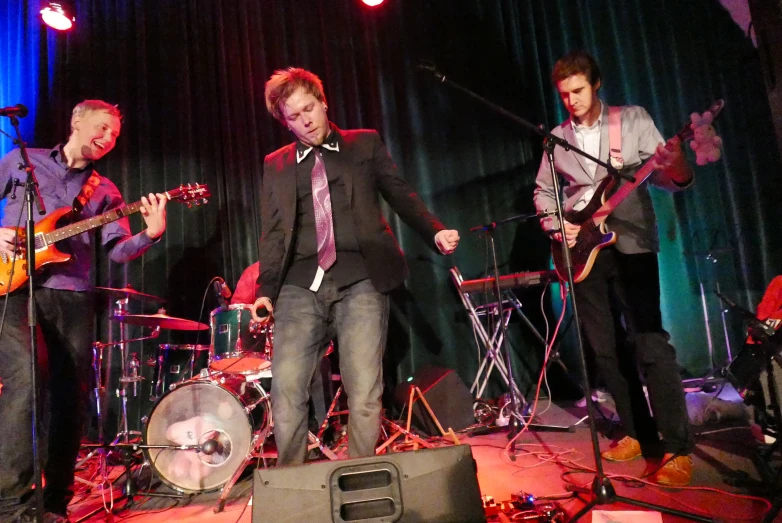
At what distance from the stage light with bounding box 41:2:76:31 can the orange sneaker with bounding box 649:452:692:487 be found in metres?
5.48

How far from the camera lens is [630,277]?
2.60 m

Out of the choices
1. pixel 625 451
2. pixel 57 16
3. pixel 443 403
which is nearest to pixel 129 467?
pixel 443 403

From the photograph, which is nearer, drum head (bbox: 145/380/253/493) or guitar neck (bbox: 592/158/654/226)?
guitar neck (bbox: 592/158/654/226)

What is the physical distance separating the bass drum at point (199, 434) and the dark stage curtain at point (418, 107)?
1451mm

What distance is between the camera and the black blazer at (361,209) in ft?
7.25

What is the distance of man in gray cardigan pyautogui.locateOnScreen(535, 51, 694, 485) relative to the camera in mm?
2449

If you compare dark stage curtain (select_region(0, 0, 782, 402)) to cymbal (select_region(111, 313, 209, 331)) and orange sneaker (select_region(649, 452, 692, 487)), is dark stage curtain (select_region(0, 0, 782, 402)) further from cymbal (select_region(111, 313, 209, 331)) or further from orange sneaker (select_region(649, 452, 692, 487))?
orange sneaker (select_region(649, 452, 692, 487))

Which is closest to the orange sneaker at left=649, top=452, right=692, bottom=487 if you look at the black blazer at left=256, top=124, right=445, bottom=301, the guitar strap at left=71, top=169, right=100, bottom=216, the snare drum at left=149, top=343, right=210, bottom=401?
the black blazer at left=256, top=124, right=445, bottom=301

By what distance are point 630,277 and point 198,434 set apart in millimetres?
2595

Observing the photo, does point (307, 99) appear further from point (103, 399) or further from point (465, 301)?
point (103, 399)

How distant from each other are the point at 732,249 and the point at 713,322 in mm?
615

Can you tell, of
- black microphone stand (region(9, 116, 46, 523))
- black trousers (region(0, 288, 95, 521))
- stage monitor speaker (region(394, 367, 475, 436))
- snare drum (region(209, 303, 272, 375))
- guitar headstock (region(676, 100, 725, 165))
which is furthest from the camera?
stage monitor speaker (region(394, 367, 475, 436))

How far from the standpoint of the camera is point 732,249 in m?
4.16

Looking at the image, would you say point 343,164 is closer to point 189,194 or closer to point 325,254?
point 325,254
